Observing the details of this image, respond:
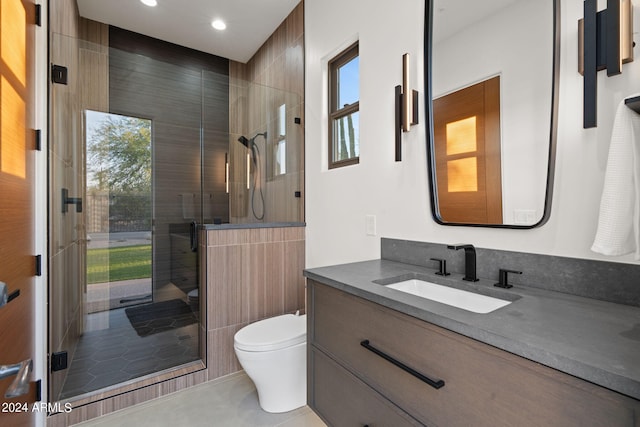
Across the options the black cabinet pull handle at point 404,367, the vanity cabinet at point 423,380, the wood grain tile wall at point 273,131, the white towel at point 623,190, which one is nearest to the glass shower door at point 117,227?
the wood grain tile wall at point 273,131

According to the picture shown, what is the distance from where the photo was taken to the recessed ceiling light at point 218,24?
2.89 metres

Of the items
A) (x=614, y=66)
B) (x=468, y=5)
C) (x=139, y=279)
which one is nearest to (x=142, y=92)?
(x=139, y=279)

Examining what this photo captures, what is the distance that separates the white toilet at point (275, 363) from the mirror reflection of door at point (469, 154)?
1129 millimetres

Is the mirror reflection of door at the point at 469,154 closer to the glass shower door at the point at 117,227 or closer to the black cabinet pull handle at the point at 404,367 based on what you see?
the black cabinet pull handle at the point at 404,367

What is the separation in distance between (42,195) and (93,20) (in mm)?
2340

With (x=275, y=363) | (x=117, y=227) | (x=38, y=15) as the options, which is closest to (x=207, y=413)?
(x=275, y=363)

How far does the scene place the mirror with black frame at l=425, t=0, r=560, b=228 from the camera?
1.08 metres

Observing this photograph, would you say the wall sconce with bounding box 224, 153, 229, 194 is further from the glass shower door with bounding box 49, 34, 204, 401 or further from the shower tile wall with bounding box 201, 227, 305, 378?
the shower tile wall with bounding box 201, 227, 305, 378

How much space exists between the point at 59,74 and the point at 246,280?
176cm

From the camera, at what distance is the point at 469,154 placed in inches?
52.2

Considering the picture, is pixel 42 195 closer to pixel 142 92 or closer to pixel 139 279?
pixel 139 279

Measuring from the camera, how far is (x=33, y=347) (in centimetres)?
145

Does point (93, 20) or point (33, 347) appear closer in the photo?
point (33, 347)

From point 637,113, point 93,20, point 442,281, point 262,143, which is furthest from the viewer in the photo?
point 93,20
